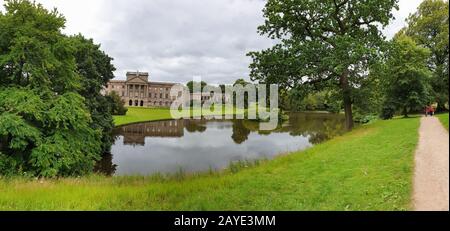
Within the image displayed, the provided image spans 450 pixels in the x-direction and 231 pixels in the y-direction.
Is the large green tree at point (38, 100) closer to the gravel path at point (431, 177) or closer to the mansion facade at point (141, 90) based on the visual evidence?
the gravel path at point (431, 177)

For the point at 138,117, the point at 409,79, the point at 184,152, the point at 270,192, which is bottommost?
the point at 184,152

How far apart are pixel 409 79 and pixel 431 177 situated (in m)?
24.0

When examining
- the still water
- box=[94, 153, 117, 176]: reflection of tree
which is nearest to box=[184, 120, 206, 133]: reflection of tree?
the still water

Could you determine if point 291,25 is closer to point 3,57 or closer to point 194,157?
point 194,157

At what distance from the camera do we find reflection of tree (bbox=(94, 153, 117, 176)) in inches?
852

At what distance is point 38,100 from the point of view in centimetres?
1535

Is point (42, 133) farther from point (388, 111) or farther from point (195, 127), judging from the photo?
point (195, 127)

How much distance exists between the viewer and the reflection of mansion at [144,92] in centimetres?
12156

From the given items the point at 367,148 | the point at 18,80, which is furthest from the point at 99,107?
the point at 367,148

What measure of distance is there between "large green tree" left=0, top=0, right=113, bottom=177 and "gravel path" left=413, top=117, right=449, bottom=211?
46.1 ft

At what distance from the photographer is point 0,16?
15.9m

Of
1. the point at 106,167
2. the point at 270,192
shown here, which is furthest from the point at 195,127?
the point at 270,192

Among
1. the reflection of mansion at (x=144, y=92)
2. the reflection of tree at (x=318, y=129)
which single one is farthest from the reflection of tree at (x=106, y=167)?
the reflection of mansion at (x=144, y=92)
